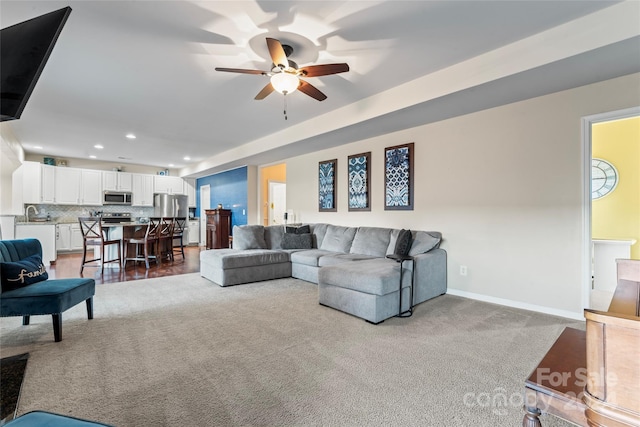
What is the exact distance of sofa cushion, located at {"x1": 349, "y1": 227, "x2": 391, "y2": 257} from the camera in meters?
4.23

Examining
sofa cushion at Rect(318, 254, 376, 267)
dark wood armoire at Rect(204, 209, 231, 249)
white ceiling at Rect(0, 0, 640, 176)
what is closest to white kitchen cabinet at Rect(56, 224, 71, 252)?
dark wood armoire at Rect(204, 209, 231, 249)

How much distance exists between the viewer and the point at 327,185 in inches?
222

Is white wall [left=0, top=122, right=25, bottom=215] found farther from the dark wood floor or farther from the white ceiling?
the dark wood floor

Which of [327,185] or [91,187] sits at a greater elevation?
[91,187]

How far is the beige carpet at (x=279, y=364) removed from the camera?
4.94ft

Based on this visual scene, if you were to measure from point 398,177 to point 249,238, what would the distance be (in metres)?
2.72

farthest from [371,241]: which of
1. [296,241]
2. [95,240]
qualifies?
[95,240]

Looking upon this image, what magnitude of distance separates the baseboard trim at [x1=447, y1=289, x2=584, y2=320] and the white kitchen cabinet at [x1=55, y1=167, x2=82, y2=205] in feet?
31.0

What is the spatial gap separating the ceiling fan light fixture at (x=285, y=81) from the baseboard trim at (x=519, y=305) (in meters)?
3.29

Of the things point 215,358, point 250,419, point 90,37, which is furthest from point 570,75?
point 90,37

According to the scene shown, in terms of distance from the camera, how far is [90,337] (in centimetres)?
241

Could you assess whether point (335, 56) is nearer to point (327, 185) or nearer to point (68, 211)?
point (327, 185)

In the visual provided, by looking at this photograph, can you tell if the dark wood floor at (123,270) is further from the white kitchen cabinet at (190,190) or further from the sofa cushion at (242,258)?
the white kitchen cabinet at (190,190)

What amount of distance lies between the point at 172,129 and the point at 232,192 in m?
3.04
